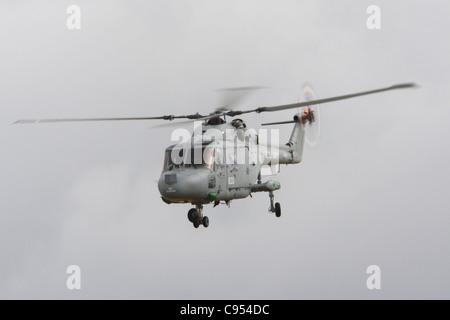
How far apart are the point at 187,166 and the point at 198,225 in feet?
8.49

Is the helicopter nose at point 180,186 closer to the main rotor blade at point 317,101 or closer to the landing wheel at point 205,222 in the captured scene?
the landing wheel at point 205,222

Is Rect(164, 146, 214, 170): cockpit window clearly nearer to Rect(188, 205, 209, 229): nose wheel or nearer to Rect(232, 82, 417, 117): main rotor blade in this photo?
Rect(188, 205, 209, 229): nose wheel

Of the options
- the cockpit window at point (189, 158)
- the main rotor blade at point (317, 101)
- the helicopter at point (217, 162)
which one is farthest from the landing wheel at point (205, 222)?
A: the main rotor blade at point (317, 101)

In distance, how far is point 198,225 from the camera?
30.7 meters

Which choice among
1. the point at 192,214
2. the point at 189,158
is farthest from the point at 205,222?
the point at 189,158

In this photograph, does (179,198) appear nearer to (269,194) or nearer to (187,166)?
(187,166)

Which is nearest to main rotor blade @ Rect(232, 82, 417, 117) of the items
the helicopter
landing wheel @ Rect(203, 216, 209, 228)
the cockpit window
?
the helicopter

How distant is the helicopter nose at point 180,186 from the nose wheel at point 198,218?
121cm

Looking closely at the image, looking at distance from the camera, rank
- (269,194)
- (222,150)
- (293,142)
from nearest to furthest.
Result: 1. (222,150)
2. (269,194)
3. (293,142)

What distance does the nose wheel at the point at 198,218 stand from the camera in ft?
100

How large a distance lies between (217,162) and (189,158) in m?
1.31

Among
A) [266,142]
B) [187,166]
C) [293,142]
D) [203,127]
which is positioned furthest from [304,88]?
[187,166]

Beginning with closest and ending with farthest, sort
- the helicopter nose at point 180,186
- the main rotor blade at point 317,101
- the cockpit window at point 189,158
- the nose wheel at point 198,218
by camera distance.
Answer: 1. the main rotor blade at point 317,101
2. the helicopter nose at point 180,186
3. the cockpit window at point 189,158
4. the nose wheel at point 198,218

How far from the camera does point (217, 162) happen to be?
30.8 metres
